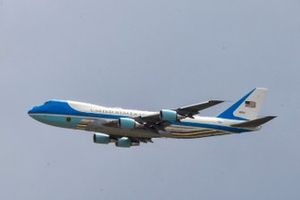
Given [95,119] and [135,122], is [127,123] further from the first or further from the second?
[95,119]

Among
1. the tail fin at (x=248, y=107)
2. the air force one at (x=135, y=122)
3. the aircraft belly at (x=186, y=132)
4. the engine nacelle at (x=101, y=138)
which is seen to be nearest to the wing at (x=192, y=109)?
the air force one at (x=135, y=122)

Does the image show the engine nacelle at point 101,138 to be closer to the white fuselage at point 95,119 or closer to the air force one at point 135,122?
the air force one at point 135,122

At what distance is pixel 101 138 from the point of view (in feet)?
282

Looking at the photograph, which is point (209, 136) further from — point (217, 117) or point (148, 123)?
point (148, 123)

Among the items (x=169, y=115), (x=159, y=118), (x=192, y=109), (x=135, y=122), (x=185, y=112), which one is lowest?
(x=135, y=122)

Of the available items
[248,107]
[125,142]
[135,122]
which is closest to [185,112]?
[135,122]

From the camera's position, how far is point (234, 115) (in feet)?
293

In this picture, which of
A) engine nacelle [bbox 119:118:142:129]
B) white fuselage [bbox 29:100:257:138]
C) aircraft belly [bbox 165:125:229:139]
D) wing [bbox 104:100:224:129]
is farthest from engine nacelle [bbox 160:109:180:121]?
aircraft belly [bbox 165:125:229:139]

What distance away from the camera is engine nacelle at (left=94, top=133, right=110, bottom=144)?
85688 mm

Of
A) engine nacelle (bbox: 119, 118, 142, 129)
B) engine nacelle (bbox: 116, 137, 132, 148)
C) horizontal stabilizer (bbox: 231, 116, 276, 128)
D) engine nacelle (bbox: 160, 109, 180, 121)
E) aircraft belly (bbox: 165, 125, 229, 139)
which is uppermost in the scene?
engine nacelle (bbox: 160, 109, 180, 121)

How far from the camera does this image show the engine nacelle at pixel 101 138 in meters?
85.7

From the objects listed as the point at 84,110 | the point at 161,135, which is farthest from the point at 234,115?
the point at 84,110

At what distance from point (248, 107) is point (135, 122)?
16360 mm

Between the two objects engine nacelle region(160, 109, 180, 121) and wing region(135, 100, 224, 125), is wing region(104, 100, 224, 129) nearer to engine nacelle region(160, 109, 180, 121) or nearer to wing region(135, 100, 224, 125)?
wing region(135, 100, 224, 125)
